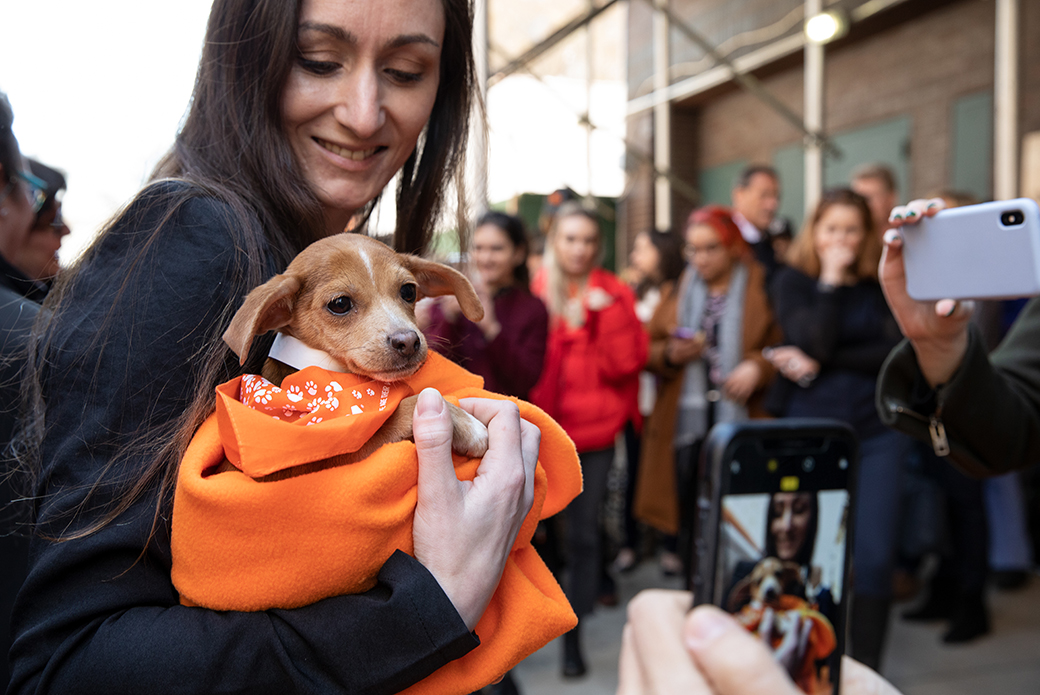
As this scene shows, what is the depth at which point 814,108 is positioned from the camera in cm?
771

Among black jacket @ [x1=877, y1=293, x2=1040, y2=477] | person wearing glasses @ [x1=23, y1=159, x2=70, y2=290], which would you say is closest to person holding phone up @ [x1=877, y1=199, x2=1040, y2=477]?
black jacket @ [x1=877, y1=293, x2=1040, y2=477]

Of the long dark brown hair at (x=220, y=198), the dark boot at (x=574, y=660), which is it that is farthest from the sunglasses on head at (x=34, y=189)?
the dark boot at (x=574, y=660)

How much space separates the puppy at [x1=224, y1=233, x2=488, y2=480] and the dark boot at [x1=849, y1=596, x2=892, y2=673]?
310 centimetres

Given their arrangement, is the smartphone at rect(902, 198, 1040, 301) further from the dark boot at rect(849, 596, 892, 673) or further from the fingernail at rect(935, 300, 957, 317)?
the dark boot at rect(849, 596, 892, 673)

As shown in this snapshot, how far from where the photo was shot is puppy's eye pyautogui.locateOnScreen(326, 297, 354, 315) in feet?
3.54

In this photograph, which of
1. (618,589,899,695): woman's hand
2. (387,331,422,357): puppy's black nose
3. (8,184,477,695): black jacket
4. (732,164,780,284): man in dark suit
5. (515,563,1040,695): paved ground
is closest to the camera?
(618,589,899,695): woman's hand

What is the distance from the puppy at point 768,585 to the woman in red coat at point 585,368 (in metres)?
2.52

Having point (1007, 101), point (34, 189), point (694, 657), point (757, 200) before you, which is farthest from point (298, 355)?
point (1007, 101)

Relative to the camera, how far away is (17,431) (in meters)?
1.23

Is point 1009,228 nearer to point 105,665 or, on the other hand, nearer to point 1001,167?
point 105,665

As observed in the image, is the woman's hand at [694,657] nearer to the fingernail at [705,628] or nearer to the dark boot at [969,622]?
the fingernail at [705,628]

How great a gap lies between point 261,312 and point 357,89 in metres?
0.41

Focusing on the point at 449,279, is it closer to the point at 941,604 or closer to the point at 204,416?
the point at 204,416

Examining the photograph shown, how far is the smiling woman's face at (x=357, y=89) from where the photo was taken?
3.54 ft
